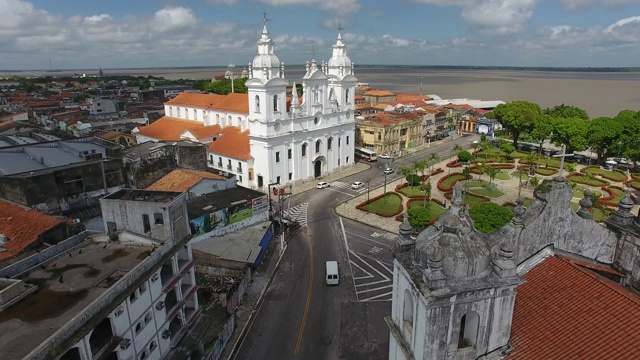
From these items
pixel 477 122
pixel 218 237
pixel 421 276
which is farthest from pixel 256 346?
pixel 477 122

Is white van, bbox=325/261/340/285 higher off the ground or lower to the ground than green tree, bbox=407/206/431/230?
lower

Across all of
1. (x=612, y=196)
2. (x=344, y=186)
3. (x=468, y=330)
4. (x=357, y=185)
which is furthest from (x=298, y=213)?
(x=612, y=196)

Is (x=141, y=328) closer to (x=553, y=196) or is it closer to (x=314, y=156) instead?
(x=553, y=196)

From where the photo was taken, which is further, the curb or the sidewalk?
the sidewalk

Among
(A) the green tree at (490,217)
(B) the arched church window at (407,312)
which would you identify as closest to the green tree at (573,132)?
(A) the green tree at (490,217)

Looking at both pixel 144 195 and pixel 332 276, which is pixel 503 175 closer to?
pixel 332 276

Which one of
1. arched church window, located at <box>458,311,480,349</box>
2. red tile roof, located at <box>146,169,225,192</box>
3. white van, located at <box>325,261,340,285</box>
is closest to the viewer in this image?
arched church window, located at <box>458,311,480,349</box>

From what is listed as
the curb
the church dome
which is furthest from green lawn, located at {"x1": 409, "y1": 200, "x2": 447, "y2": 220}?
the church dome

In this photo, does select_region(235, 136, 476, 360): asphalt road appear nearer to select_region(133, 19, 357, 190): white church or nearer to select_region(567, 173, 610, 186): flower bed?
select_region(133, 19, 357, 190): white church
